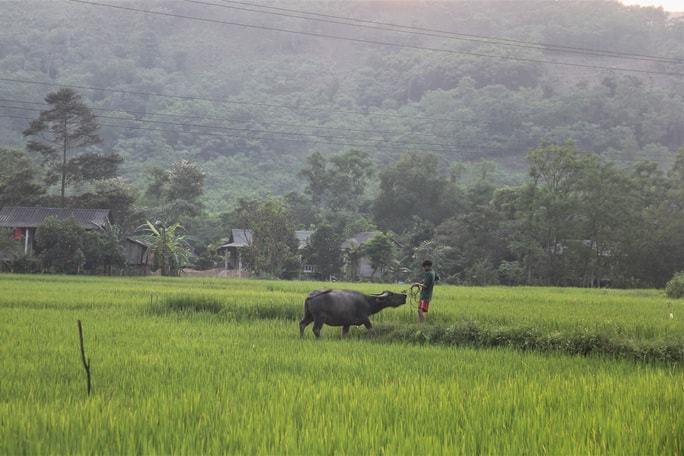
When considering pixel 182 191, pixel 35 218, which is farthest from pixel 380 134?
pixel 35 218

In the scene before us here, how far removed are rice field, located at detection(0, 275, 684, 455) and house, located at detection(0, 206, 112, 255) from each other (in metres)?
26.4

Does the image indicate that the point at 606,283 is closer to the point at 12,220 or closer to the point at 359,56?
the point at 12,220

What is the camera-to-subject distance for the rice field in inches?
139

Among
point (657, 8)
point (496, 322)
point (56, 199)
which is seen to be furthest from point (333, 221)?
point (657, 8)

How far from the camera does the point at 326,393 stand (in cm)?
476

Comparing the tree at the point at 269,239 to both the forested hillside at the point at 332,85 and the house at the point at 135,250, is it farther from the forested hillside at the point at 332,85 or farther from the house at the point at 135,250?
the forested hillside at the point at 332,85

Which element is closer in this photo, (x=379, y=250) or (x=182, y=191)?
(x=379, y=250)

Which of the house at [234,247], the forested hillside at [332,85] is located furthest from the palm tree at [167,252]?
the forested hillside at [332,85]

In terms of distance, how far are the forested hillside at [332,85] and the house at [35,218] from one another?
37.8 feet

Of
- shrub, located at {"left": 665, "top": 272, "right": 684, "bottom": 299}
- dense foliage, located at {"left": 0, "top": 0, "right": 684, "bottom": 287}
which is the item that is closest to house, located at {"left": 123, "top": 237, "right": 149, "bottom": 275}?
dense foliage, located at {"left": 0, "top": 0, "right": 684, "bottom": 287}

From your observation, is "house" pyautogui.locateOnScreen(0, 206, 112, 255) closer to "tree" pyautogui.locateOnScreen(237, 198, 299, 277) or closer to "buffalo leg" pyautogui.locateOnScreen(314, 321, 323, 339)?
"tree" pyautogui.locateOnScreen(237, 198, 299, 277)

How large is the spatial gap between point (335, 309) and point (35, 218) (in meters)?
29.7

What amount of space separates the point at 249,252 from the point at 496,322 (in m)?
27.0

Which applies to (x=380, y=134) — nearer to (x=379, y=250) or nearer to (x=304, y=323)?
(x=379, y=250)
